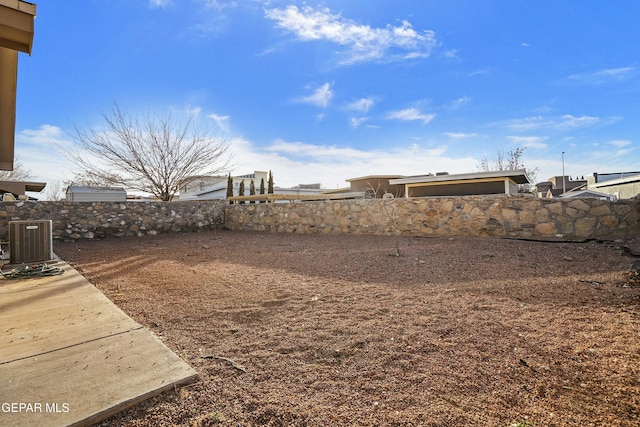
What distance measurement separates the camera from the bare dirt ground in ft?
4.89

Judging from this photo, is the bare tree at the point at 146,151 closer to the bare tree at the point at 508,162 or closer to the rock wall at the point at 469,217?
the rock wall at the point at 469,217

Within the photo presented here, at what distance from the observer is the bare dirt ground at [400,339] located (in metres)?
1.49

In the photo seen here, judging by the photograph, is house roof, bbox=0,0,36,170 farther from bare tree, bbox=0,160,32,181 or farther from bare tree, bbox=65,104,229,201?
bare tree, bbox=0,160,32,181

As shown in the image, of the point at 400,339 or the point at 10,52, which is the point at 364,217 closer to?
the point at 400,339

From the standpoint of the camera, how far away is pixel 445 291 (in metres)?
3.49

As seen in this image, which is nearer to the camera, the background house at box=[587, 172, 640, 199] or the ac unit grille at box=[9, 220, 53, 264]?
the ac unit grille at box=[9, 220, 53, 264]

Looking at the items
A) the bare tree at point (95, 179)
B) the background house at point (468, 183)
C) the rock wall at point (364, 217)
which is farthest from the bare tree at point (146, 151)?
the background house at point (468, 183)

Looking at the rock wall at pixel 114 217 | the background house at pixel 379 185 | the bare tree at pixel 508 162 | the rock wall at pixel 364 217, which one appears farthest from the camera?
the bare tree at pixel 508 162

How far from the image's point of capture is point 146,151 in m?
15.4

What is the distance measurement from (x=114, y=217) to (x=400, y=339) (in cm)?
1139

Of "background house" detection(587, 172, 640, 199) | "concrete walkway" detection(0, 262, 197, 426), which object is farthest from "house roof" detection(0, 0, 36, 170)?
"background house" detection(587, 172, 640, 199)

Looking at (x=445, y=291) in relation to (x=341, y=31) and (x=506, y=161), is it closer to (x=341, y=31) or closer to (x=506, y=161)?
(x=341, y=31)

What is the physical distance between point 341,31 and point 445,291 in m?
9.11

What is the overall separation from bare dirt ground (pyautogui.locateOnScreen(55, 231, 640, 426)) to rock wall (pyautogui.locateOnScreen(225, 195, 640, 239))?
1.01 meters
